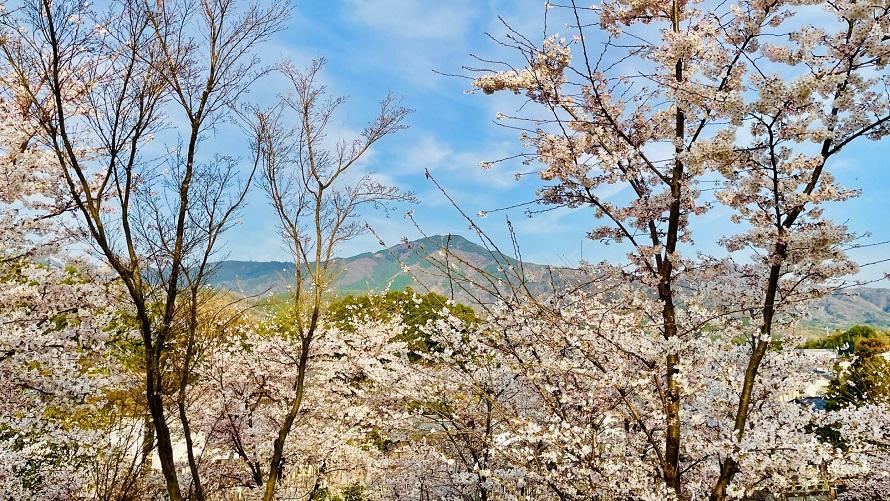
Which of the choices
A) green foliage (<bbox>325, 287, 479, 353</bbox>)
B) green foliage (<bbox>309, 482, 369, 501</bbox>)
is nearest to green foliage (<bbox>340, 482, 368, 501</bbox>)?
green foliage (<bbox>309, 482, 369, 501</bbox>)

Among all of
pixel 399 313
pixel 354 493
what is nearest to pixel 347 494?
pixel 354 493

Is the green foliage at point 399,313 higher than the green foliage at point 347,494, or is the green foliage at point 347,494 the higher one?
the green foliage at point 399,313

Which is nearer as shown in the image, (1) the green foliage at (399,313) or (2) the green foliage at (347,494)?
(1) the green foliage at (399,313)

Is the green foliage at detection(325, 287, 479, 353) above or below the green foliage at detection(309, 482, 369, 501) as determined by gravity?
above

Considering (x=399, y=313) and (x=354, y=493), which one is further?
(x=399, y=313)

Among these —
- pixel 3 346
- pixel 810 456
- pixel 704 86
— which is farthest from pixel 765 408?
pixel 3 346

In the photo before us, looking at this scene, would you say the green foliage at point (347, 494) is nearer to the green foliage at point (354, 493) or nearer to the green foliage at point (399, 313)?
the green foliage at point (354, 493)

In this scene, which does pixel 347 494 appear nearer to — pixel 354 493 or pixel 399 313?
pixel 354 493

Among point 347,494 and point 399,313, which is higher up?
point 399,313

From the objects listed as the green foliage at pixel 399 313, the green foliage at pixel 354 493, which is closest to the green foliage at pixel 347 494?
the green foliage at pixel 354 493

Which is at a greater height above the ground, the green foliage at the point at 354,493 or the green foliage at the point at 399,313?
the green foliage at the point at 399,313

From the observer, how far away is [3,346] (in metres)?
7.25

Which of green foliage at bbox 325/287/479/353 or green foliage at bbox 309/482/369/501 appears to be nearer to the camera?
green foliage at bbox 325/287/479/353

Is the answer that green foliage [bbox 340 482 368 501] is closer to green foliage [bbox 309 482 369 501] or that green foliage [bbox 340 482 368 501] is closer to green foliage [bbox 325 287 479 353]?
green foliage [bbox 309 482 369 501]
